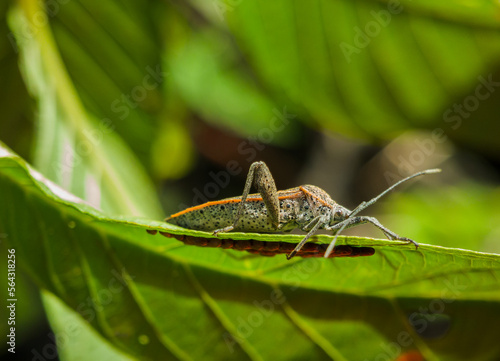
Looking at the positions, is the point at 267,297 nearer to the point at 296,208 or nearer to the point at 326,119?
the point at 296,208

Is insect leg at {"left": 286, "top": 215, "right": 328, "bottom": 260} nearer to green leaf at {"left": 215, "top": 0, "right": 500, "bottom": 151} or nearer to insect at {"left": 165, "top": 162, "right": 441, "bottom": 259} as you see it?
insect at {"left": 165, "top": 162, "right": 441, "bottom": 259}

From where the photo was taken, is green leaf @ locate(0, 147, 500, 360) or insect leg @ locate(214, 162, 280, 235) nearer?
green leaf @ locate(0, 147, 500, 360)

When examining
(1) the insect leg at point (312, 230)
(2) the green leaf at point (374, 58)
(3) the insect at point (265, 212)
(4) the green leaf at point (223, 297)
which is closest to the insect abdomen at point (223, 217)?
(3) the insect at point (265, 212)

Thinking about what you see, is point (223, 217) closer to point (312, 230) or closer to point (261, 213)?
point (261, 213)

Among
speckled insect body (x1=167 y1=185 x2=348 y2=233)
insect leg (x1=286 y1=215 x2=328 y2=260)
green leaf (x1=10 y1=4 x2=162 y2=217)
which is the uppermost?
green leaf (x1=10 y1=4 x2=162 y2=217)

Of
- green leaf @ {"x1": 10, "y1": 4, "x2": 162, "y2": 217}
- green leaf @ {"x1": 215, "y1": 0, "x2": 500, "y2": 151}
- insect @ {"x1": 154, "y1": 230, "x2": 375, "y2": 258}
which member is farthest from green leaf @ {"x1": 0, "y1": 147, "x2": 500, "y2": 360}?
green leaf @ {"x1": 215, "y1": 0, "x2": 500, "y2": 151}

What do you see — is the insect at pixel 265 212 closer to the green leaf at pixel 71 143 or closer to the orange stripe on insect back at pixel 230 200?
the orange stripe on insect back at pixel 230 200
